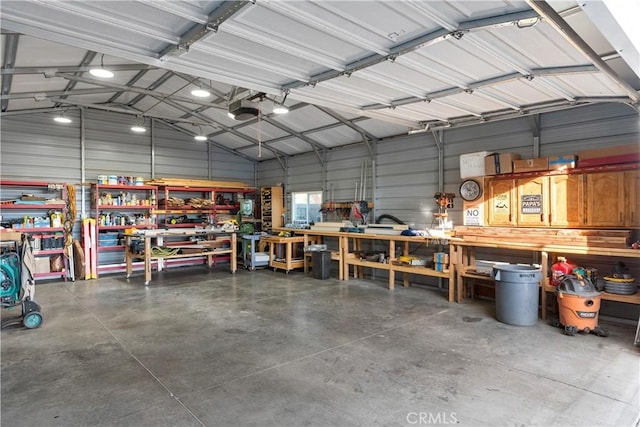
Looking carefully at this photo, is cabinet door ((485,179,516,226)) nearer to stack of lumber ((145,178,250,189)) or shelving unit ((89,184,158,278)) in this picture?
stack of lumber ((145,178,250,189))

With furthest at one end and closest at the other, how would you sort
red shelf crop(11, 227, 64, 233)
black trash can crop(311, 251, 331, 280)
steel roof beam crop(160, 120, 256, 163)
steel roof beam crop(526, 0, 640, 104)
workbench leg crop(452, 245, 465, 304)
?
1. steel roof beam crop(160, 120, 256, 163)
2. black trash can crop(311, 251, 331, 280)
3. red shelf crop(11, 227, 64, 233)
4. workbench leg crop(452, 245, 465, 304)
5. steel roof beam crop(526, 0, 640, 104)

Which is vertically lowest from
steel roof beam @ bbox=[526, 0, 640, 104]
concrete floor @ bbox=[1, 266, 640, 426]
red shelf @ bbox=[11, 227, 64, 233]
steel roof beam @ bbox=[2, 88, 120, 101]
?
concrete floor @ bbox=[1, 266, 640, 426]

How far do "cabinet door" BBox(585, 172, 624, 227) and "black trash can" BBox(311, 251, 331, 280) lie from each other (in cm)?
432

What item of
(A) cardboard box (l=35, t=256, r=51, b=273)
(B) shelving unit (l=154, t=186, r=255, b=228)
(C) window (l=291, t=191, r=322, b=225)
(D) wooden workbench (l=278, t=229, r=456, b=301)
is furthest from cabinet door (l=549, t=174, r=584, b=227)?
(A) cardboard box (l=35, t=256, r=51, b=273)

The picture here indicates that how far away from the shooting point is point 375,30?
8.96 feet

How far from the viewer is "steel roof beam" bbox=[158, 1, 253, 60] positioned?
234 centimetres

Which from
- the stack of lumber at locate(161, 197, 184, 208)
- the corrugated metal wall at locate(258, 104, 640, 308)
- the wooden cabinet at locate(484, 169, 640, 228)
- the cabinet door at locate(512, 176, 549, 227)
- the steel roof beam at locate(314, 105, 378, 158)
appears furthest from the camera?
the stack of lumber at locate(161, 197, 184, 208)

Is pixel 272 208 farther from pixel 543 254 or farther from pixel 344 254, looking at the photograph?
pixel 543 254

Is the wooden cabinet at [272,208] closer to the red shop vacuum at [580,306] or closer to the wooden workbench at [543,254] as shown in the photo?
the wooden workbench at [543,254]

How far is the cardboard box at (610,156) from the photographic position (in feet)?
13.1

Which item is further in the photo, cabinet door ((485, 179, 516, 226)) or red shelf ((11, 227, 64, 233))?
red shelf ((11, 227, 64, 233))

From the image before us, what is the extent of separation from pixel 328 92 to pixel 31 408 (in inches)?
150

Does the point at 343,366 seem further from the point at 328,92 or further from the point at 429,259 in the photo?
the point at 429,259

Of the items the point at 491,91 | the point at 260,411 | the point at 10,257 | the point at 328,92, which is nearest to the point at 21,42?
the point at 10,257
